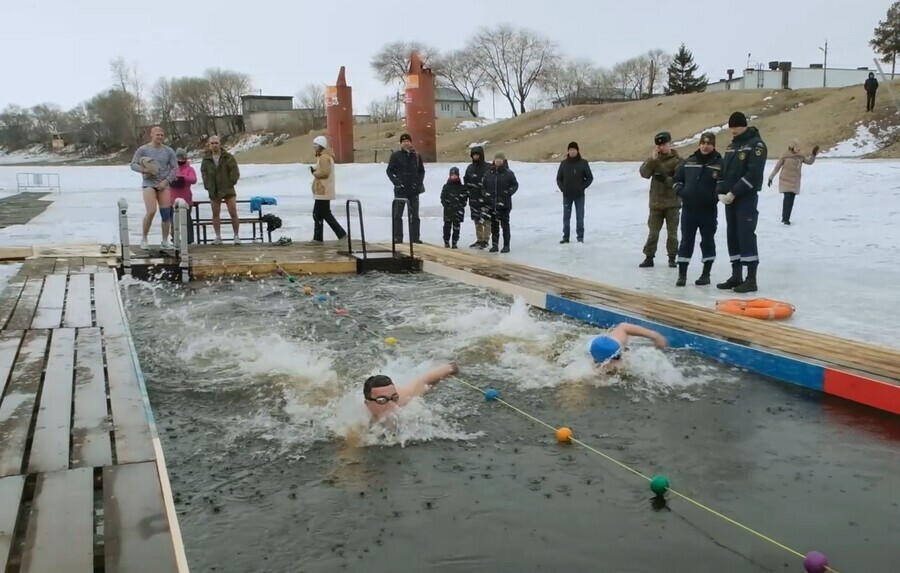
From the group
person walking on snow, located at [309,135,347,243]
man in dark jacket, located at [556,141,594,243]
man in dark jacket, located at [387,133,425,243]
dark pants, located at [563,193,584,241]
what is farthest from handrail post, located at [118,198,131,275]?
dark pants, located at [563,193,584,241]

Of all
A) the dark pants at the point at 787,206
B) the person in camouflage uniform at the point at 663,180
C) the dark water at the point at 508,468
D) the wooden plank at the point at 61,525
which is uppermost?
the person in camouflage uniform at the point at 663,180

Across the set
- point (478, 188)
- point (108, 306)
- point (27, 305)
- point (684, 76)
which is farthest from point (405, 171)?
point (684, 76)

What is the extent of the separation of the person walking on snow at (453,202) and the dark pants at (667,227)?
11.8 ft

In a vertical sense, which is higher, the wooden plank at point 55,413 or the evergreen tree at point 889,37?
the evergreen tree at point 889,37

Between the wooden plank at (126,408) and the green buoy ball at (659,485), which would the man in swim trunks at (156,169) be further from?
the green buoy ball at (659,485)

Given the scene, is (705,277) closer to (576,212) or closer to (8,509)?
(576,212)

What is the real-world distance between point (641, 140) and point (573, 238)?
91.8 feet

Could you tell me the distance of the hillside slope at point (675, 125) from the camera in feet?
106

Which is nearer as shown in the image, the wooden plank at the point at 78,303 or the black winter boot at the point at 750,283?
the wooden plank at the point at 78,303

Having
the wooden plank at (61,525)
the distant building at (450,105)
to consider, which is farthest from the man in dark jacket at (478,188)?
the distant building at (450,105)

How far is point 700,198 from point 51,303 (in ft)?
22.7

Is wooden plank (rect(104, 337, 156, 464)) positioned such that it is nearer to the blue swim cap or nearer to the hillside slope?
the blue swim cap

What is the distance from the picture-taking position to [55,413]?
405 cm

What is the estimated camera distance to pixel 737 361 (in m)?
6.00
